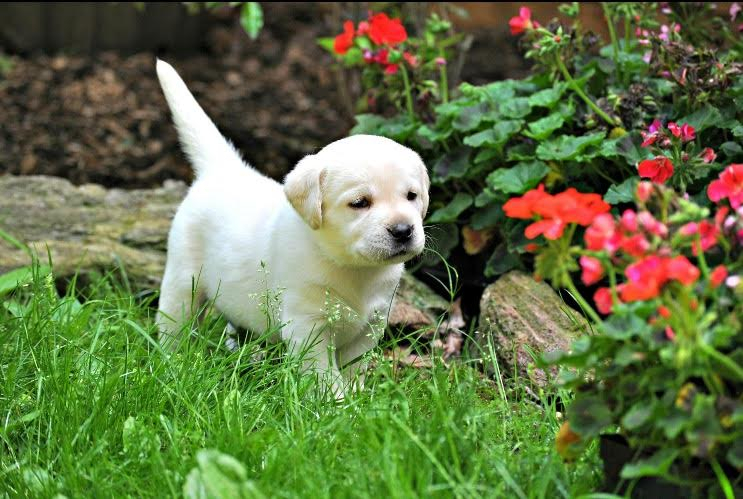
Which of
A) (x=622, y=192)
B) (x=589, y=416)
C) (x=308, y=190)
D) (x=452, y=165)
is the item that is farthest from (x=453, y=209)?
(x=589, y=416)

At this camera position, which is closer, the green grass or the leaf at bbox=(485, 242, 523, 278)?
the green grass

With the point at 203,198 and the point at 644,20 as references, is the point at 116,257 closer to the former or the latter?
the point at 203,198

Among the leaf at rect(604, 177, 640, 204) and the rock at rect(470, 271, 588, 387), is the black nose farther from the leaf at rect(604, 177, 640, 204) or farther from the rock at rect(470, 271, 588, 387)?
the leaf at rect(604, 177, 640, 204)

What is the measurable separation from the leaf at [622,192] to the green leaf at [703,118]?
0.95 feet

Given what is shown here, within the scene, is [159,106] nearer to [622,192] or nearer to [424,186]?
[622,192]

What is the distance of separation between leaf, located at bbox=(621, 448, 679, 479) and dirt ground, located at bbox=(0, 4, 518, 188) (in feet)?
13.5

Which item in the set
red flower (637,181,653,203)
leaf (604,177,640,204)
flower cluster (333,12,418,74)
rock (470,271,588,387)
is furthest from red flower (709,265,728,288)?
flower cluster (333,12,418,74)

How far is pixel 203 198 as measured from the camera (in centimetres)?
387

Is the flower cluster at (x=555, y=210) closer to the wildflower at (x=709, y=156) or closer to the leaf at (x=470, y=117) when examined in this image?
the wildflower at (x=709, y=156)

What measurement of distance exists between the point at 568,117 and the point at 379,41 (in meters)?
0.91

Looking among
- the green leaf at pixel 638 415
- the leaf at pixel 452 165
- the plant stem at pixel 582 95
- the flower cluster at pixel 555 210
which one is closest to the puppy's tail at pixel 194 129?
the leaf at pixel 452 165

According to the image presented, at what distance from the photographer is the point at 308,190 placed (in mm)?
3135

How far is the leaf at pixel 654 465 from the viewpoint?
203 centimetres

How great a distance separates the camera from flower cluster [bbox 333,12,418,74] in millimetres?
4504
